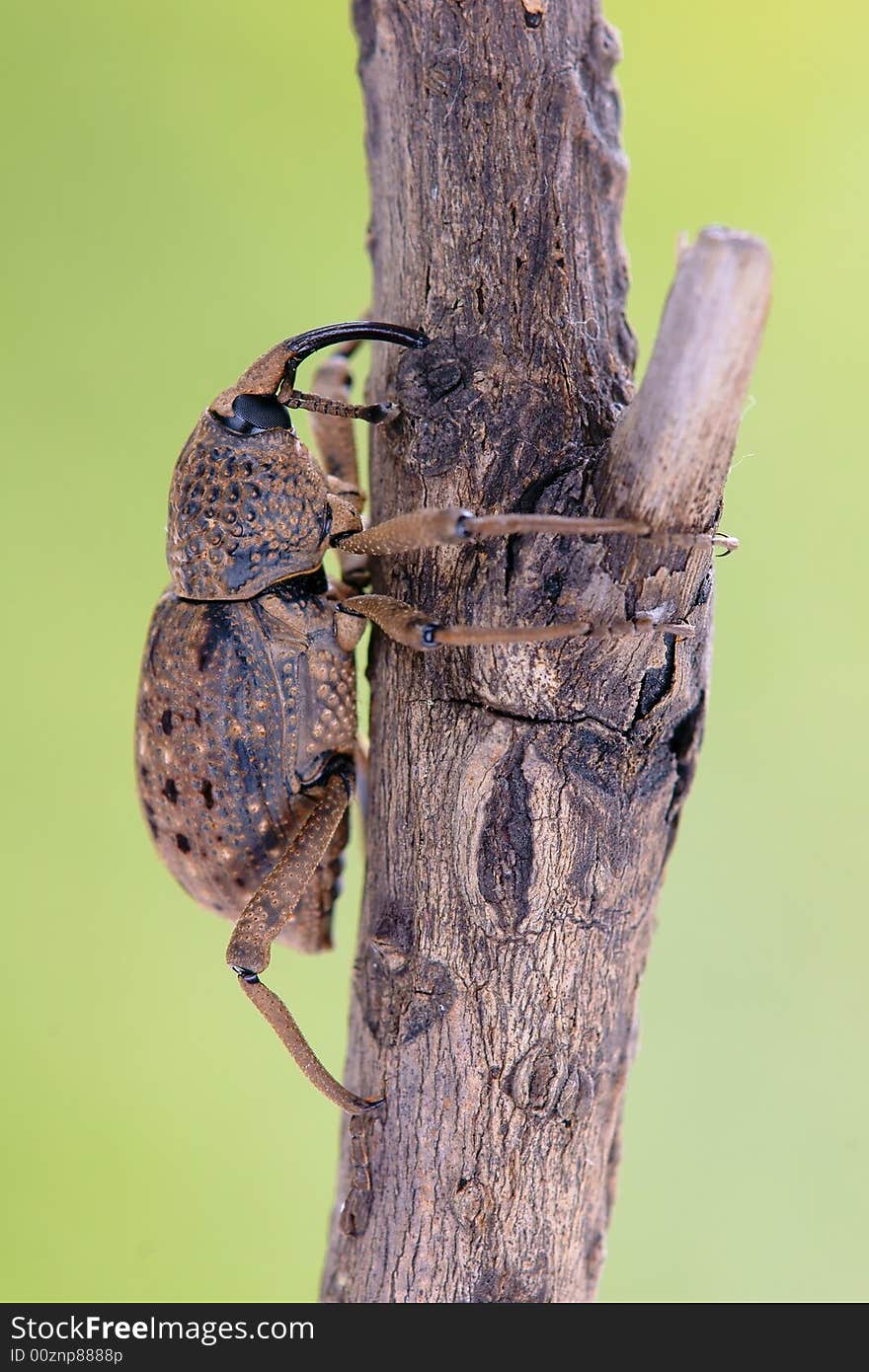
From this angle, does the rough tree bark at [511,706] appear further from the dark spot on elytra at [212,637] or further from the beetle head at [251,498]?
the dark spot on elytra at [212,637]

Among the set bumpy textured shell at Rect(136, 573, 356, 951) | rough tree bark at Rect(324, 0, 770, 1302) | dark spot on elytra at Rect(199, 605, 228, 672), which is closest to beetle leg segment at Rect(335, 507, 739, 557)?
rough tree bark at Rect(324, 0, 770, 1302)

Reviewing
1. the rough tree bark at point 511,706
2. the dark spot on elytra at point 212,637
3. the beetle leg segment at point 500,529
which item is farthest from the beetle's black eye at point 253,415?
the beetle leg segment at point 500,529

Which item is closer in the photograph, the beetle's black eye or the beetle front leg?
the beetle front leg

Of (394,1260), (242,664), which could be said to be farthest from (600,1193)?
(242,664)

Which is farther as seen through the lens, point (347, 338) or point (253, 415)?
point (253, 415)

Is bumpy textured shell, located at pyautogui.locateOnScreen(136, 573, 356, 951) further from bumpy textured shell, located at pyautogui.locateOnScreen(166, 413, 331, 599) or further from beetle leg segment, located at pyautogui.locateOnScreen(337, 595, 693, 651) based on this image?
beetle leg segment, located at pyautogui.locateOnScreen(337, 595, 693, 651)

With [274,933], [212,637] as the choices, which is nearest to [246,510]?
[212,637]

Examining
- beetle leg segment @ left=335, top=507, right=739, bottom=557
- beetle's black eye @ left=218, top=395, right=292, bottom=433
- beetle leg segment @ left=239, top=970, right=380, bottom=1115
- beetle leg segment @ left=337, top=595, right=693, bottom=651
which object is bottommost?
beetle leg segment @ left=239, top=970, right=380, bottom=1115

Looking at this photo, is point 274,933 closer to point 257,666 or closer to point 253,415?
point 257,666
